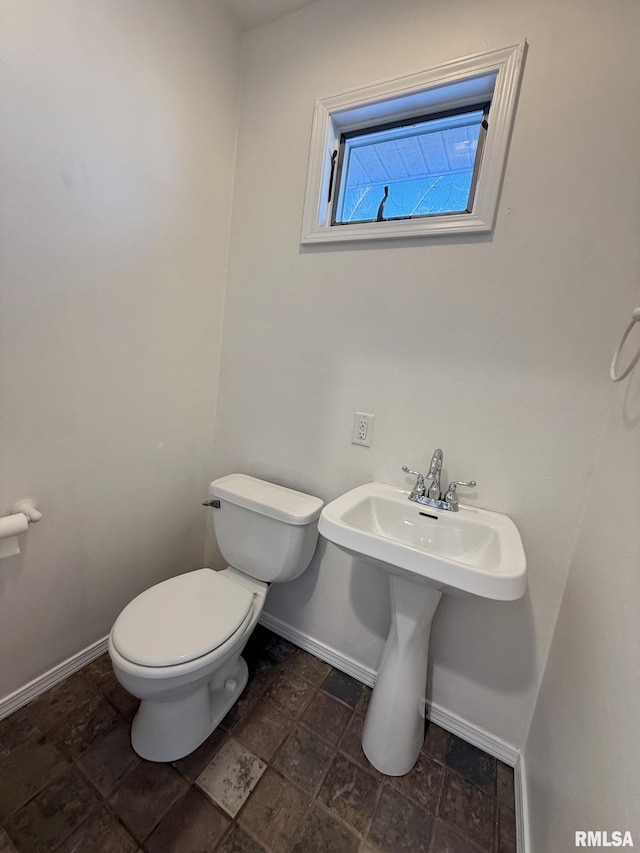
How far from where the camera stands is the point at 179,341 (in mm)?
1428

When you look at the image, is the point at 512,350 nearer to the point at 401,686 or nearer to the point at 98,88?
the point at 401,686

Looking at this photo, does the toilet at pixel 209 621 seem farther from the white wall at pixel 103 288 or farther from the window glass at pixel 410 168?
the window glass at pixel 410 168

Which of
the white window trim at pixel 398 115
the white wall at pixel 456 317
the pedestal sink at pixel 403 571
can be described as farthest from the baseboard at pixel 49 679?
the white window trim at pixel 398 115

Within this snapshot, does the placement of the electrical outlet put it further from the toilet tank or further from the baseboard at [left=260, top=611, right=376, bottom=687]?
the baseboard at [left=260, top=611, right=376, bottom=687]

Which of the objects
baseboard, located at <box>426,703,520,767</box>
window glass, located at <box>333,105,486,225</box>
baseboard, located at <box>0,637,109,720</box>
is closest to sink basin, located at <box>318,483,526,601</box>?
baseboard, located at <box>426,703,520,767</box>

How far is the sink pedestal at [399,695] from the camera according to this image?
41.6 inches

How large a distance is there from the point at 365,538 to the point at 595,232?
3.38ft

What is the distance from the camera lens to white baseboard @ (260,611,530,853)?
1001 millimetres

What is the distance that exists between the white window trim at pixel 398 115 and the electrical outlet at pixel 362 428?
62 cm

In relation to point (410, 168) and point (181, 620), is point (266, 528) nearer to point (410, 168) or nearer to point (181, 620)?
point (181, 620)

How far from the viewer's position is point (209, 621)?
1.06 m

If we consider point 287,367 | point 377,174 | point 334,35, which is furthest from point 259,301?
point 334,35

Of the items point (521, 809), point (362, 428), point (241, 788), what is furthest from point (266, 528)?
point (521, 809)

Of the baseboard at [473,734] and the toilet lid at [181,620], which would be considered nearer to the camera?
the toilet lid at [181,620]
